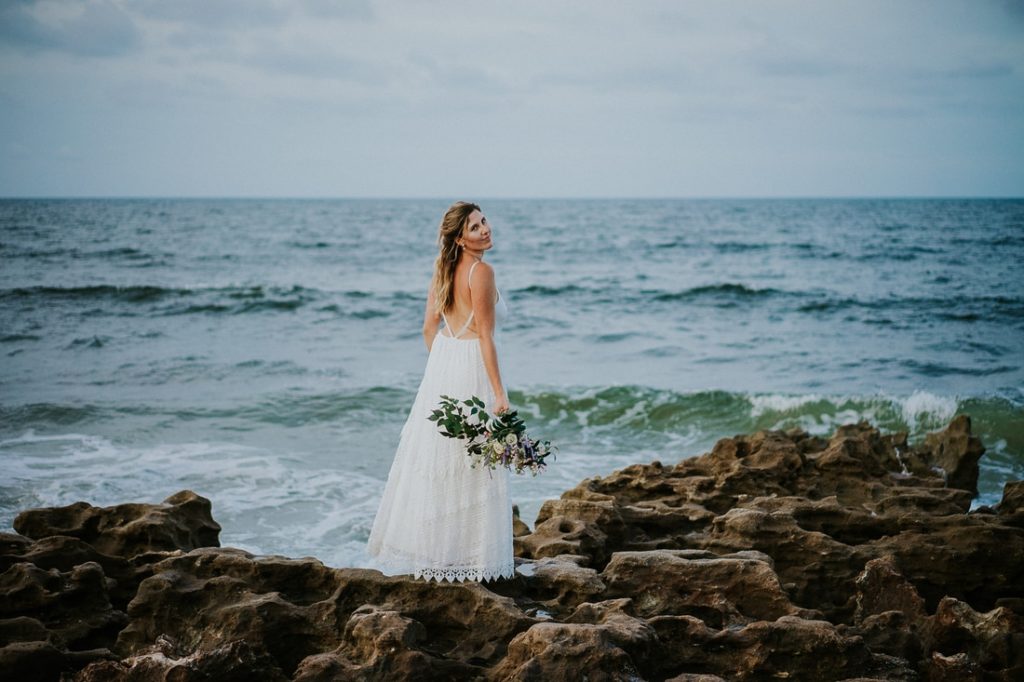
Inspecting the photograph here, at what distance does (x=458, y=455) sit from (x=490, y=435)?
0.42 meters

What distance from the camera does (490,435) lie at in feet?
16.3

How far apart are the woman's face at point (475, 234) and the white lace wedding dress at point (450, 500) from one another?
0.40 m

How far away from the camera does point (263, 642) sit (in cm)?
464

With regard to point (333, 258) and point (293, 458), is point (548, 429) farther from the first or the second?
point (333, 258)

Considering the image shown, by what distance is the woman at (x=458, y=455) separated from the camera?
17.0 feet

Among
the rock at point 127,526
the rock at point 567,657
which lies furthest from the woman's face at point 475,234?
the rock at point 127,526

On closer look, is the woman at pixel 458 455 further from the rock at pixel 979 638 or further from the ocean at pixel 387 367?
the ocean at pixel 387 367

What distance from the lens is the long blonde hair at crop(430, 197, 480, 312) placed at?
517 cm

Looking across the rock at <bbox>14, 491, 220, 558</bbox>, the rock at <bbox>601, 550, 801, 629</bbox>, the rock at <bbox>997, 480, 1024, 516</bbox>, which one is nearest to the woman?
the rock at <bbox>601, 550, 801, 629</bbox>

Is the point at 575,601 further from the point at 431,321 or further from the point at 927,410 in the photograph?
the point at 927,410

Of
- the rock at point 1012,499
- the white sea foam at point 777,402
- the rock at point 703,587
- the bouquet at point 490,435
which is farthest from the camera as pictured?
the white sea foam at point 777,402

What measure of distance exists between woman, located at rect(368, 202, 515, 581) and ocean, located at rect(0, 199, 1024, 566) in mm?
2729

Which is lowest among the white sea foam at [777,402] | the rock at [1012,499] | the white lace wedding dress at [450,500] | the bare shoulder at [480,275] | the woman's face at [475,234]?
the white sea foam at [777,402]

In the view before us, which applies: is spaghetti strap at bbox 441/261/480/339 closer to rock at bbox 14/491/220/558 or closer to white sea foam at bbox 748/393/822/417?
rock at bbox 14/491/220/558
